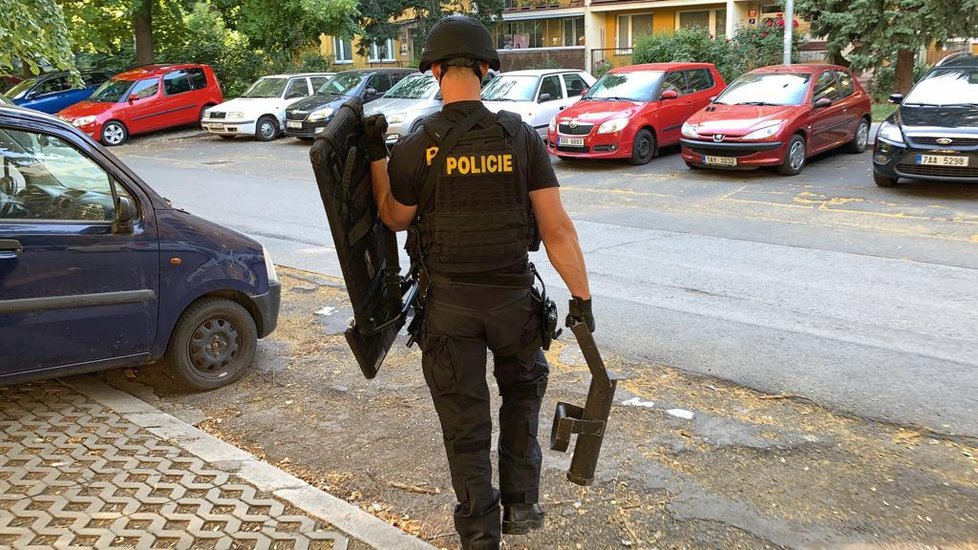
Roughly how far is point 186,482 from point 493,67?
7.49 ft

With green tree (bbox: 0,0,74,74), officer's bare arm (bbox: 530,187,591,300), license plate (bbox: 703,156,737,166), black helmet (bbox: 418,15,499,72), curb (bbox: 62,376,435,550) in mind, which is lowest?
curb (bbox: 62,376,435,550)

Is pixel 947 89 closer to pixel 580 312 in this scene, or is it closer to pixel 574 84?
pixel 574 84

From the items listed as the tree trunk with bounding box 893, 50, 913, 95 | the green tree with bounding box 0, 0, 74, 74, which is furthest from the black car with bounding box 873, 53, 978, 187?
the green tree with bounding box 0, 0, 74, 74

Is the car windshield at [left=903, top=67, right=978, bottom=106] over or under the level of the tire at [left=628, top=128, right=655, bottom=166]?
over

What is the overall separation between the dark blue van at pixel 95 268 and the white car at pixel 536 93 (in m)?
12.2

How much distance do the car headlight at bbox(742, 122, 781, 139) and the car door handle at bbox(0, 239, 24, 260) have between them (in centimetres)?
1087

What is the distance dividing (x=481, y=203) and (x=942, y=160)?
9884 mm

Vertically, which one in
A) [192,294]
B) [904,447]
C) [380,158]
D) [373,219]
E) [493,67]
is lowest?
[904,447]

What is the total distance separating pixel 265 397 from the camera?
16.6ft

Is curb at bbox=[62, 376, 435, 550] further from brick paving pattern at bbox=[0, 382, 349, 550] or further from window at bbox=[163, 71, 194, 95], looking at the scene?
window at bbox=[163, 71, 194, 95]

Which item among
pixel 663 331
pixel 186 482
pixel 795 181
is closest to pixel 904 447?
pixel 663 331

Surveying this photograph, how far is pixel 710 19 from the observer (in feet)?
123

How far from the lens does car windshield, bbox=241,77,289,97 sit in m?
22.4

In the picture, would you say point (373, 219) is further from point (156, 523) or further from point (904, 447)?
point (904, 447)
